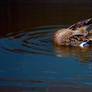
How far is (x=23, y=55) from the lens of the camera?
2.63 meters

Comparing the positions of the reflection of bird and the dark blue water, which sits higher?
the reflection of bird

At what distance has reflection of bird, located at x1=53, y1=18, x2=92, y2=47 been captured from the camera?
303cm

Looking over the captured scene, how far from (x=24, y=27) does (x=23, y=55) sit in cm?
165

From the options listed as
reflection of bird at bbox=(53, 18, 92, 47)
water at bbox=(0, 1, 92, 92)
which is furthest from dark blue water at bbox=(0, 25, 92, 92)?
reflection of bird at bbox=(53, 18, 92, 47)

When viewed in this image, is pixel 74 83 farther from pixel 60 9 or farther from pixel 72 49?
pixel 60 9

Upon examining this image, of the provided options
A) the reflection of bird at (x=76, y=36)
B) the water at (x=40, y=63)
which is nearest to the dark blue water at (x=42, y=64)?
the water at (x=40, y=63)

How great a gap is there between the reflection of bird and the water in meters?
0.13

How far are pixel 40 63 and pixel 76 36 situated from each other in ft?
2.86

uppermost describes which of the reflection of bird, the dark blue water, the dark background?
the dark background

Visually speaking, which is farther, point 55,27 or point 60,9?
point 60,9

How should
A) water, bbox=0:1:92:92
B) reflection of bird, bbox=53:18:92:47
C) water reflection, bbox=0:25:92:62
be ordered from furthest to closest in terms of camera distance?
reflection of bird, bbox=53:18:92:47 → water reflection, bbox=0:25:92:62 → water, bbox=0:1:92:92

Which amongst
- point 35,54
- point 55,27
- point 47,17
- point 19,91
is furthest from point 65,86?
point 47,17

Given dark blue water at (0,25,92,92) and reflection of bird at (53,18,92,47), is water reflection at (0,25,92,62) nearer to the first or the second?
dark blue water at (0,25,92,92)

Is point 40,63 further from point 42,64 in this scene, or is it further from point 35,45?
point 35,45
